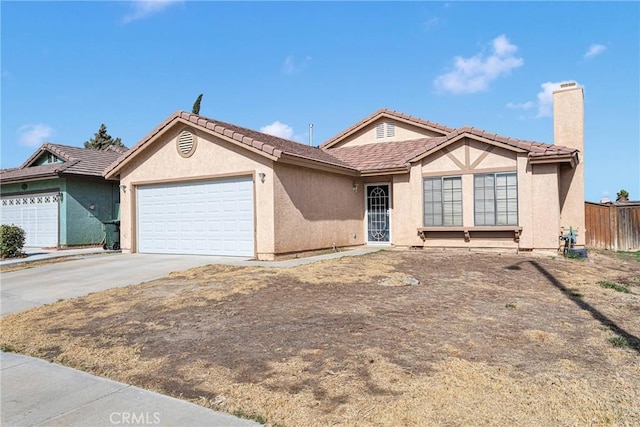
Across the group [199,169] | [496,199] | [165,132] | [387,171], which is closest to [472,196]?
[496,199]

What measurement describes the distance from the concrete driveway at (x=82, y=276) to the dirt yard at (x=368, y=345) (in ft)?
2.94

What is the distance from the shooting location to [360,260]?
1217 cm

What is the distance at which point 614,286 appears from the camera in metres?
8.83

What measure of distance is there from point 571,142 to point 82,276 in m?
15.6

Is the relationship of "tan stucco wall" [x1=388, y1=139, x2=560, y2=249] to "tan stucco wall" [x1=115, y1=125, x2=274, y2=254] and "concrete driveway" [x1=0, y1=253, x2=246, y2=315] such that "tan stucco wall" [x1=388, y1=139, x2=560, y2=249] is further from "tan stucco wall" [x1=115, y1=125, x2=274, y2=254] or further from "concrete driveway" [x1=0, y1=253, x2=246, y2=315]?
"concrete driveway" [x1=0, y1=253, x2=246, y2=315]

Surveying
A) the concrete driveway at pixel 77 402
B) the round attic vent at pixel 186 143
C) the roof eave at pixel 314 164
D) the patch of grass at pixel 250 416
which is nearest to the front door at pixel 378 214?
the roof eave at pixel 314 164

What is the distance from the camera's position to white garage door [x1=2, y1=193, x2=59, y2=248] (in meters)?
19.2

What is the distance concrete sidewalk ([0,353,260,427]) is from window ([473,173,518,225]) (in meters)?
12.2

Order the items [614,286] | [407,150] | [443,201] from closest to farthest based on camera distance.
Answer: [614,286] → [443,201] → [407,150]

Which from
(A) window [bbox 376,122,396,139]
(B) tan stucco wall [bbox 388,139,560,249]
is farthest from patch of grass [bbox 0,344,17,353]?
(A) window [bbox 376,122,396,139]

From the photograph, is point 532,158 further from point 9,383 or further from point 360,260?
point 9,383

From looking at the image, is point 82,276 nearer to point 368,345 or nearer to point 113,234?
point 113,234

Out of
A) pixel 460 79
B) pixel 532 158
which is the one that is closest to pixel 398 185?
pixel 532 158

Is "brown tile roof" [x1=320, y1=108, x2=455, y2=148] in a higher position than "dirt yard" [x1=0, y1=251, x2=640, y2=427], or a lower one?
higher
